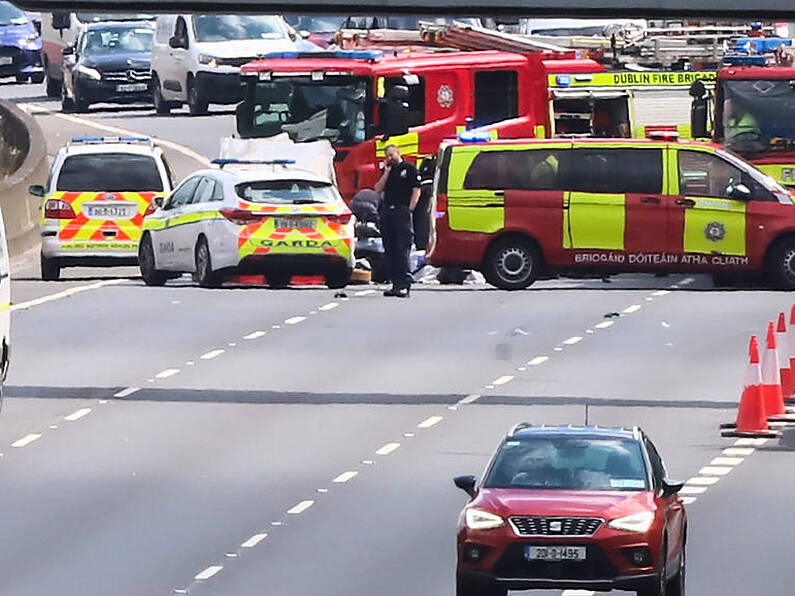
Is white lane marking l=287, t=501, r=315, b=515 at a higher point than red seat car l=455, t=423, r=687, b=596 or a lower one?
lower

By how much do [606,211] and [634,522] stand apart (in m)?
18.5

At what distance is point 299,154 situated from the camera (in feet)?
126

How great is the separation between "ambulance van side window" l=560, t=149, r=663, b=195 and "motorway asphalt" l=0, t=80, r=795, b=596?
53.4 inches

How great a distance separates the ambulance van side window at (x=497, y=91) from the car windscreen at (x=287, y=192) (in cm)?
754

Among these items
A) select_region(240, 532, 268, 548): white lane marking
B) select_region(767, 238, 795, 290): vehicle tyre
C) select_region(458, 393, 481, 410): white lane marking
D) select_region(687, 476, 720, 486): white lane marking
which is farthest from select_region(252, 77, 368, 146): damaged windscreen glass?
select_region(240, 532, 268, 548): white lane marking

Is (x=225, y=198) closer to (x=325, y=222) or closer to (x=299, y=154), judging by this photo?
(x=325, y=222)

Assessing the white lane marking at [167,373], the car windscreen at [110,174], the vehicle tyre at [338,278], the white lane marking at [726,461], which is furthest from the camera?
the car windscreen at [110,174]

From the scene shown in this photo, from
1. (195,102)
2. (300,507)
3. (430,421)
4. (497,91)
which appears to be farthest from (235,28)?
(300,507)

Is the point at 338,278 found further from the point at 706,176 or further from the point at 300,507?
the point at 300,507

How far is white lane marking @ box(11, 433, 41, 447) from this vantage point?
22.9 meters

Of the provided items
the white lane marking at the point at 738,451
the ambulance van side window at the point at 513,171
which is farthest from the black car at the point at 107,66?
the white lane marking at the point at 738,451

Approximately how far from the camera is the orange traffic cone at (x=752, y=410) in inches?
920

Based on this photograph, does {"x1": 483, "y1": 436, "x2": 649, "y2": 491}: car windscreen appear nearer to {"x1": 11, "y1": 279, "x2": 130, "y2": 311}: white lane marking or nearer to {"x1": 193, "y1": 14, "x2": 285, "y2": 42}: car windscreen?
{"x1": 11, "y1": 279, "x2": 130, "y2": 311}: white lane marking

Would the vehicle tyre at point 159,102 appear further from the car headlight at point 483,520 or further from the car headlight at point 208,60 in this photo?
the car headlight at point 483,520
